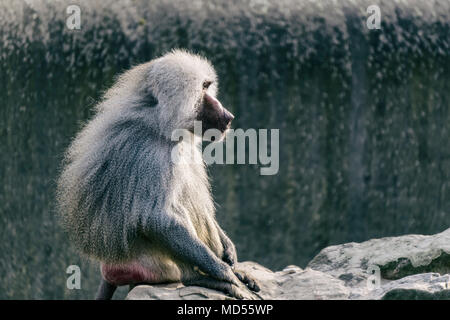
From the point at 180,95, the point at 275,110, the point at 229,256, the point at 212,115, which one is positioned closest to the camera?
the point at 180,95

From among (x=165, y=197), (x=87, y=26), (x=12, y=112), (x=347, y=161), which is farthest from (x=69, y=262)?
(x=165, y=197)

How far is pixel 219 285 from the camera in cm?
453

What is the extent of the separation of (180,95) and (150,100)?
7.8 inches

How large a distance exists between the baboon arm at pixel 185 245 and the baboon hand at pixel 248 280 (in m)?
0.23

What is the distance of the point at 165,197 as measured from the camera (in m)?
4.53

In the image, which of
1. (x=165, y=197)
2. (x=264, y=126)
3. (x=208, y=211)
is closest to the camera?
(x=165, y=197)

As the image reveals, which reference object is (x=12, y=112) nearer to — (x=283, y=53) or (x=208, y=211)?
(x=283, y=53)

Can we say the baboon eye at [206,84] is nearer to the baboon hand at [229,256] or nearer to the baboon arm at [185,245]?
the baboon arm at [185,245]

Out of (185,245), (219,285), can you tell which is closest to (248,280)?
(219,285)

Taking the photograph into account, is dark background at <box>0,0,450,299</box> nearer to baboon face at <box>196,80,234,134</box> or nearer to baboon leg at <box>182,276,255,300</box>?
baboon face at <box>196,80,234,134</box>

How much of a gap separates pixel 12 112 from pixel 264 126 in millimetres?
2386

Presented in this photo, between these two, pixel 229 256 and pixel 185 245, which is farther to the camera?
pixel 229 256

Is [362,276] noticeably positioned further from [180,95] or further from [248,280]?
[180,95]

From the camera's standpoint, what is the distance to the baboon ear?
188 inches
